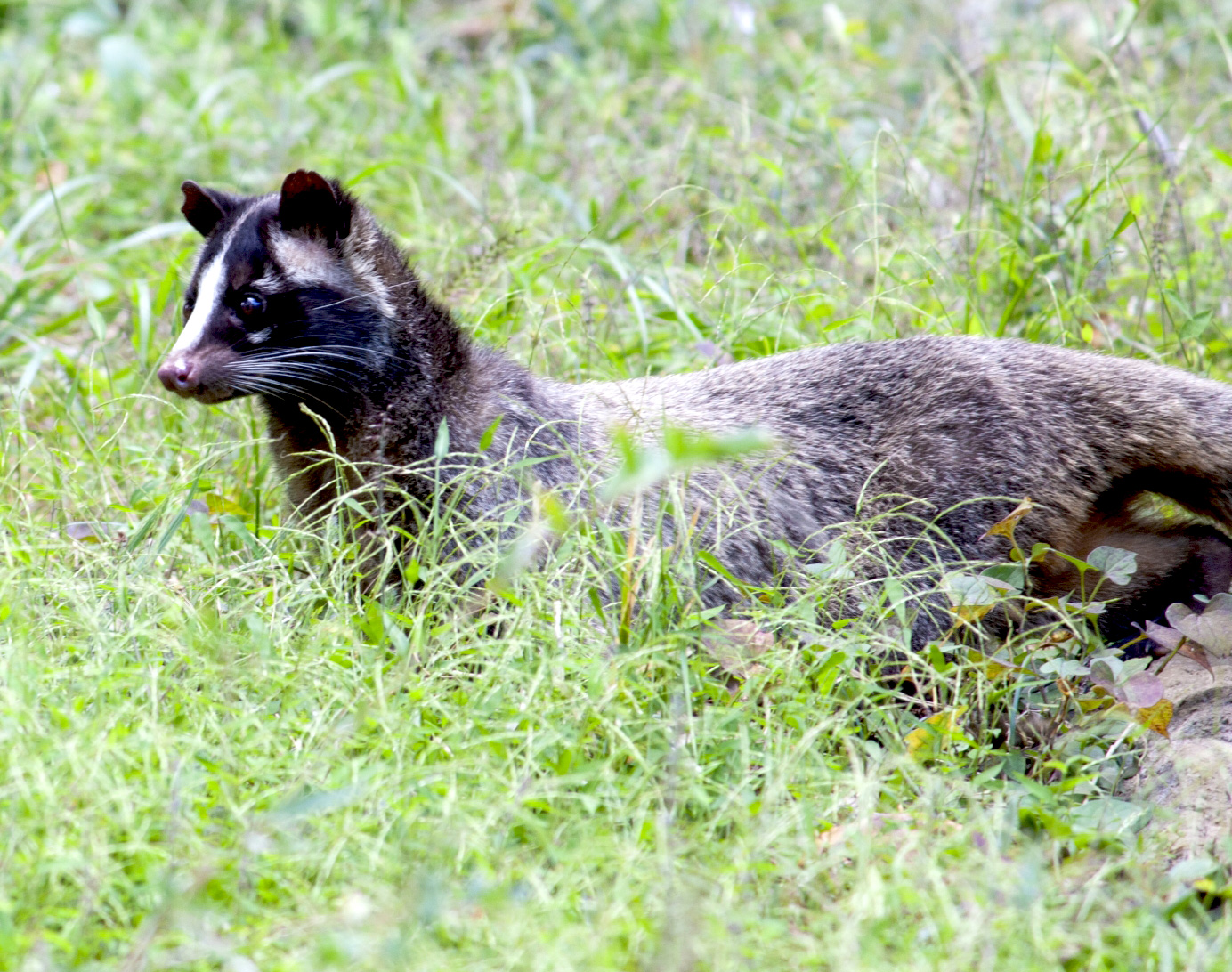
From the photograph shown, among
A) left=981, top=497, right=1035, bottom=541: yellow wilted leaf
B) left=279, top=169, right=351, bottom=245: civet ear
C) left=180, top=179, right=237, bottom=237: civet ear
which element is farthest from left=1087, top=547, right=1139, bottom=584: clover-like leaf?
left=180, top=179, right=237, bottom=237: civet ear

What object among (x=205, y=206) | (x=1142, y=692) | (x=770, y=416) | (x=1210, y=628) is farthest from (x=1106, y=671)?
(x=205, y=206)

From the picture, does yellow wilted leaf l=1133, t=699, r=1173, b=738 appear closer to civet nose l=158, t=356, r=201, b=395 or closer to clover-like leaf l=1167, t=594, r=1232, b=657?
clover-like leaf l=1167, t=594, r=1232, b=657

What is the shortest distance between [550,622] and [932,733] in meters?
0.87

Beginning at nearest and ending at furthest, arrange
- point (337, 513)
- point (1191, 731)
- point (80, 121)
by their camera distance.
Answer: point (1191, 731)
point (337, 513)
point (80, 121)

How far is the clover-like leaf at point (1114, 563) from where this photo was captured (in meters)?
3.20

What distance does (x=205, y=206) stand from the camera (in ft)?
12.6

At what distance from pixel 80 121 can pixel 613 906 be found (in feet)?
19.6

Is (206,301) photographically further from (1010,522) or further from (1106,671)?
(1106,671)

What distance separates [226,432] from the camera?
4453 millimetres

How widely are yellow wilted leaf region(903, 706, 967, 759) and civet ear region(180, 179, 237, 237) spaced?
2315mm

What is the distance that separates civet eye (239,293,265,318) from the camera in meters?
3.57

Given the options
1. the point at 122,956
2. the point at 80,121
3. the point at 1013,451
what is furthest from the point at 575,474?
the point at 80,121

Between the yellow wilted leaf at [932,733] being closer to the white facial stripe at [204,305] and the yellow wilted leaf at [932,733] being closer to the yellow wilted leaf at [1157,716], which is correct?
the yellow wilted leaf at [1157,716]

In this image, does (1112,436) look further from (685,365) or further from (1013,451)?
(685,365)
